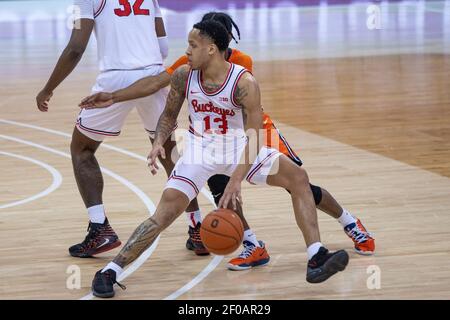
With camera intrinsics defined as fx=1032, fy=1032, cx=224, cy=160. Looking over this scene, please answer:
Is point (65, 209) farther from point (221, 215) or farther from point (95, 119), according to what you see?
point (221, 215)

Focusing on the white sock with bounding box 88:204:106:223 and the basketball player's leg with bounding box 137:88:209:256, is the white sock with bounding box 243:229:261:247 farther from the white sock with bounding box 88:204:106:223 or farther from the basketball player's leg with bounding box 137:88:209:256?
the white sock with bounding box 88:204:106:223

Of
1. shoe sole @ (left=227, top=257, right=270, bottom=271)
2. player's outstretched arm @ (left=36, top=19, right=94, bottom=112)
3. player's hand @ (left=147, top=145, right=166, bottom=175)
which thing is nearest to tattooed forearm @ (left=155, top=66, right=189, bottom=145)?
player's hand @ (left=147, top=145, right=166, bottom=175)

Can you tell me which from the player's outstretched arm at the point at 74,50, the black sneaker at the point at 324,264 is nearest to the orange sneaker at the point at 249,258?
the black sneaker at the point at 324,264

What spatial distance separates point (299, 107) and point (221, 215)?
7.23 m

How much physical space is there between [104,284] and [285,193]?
306 centimetres

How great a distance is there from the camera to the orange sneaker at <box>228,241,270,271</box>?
22.5 feet

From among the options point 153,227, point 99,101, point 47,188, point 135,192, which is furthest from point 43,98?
point 47,188

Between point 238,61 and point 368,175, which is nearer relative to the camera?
point 238,61

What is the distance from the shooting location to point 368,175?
374 inches

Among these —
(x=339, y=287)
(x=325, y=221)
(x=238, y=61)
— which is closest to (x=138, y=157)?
(x=325, y=221)

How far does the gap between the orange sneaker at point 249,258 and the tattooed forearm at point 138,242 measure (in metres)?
0.76

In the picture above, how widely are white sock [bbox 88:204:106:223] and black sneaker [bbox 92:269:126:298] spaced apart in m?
1.01

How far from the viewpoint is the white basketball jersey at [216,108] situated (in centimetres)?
649
